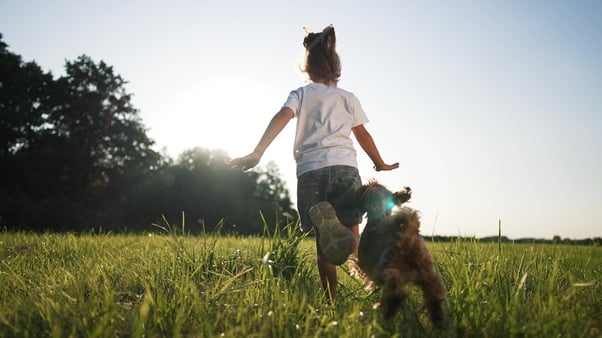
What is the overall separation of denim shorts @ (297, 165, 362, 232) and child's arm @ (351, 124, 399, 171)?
371mm

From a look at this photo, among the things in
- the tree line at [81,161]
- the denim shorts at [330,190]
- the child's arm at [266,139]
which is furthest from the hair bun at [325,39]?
the tree line at [81,161]

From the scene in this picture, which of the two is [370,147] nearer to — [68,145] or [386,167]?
[386,167]

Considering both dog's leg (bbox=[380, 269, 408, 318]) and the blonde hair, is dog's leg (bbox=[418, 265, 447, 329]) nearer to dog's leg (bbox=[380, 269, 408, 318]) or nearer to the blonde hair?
dog's leg (bbox=[380, 269, 408, 318])

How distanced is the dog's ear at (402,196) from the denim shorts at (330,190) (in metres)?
0.54

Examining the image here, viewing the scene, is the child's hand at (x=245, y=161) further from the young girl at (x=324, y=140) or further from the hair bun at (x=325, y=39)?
the hair bun at (x=325, y=39)

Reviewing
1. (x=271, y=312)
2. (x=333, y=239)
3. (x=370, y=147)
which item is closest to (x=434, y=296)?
(x=333, y=239)

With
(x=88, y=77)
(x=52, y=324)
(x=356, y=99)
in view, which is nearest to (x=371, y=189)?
(x=356, y=99)

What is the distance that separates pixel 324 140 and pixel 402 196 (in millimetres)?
1104

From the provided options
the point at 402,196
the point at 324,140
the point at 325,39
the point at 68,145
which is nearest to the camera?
the point at 402,196

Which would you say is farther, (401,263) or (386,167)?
(386,167)

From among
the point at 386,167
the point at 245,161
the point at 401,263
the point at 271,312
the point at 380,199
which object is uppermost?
the point at 386,167

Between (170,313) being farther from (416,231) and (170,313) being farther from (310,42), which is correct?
(310,42)

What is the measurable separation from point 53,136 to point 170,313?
32494mm

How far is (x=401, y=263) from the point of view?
7.79 feet
